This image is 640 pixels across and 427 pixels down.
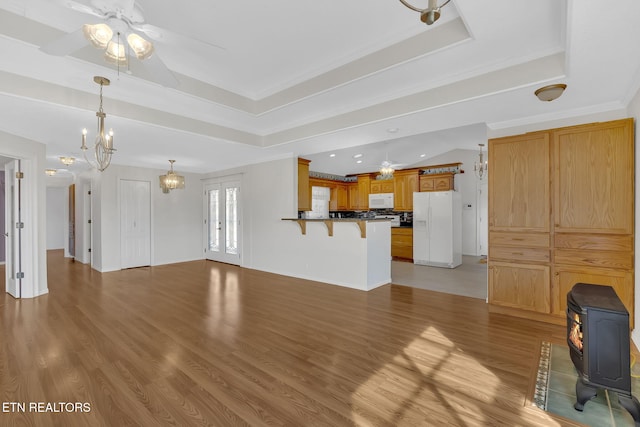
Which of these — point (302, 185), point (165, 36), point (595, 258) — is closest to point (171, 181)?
point (302, 185)

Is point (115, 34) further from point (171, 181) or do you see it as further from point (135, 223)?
point (135, 223)

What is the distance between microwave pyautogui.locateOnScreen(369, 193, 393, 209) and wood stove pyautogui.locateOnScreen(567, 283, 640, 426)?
683 centimetres

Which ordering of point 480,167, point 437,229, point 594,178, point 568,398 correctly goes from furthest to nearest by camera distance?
point 480,167 → point 437,229 → point 594,178 → point 568,398

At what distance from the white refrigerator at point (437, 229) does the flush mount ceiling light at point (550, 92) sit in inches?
175

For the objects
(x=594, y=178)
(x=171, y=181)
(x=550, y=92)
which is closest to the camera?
(x=550, y=92)

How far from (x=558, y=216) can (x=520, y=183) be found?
548 mm

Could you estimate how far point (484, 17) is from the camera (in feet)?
7.41

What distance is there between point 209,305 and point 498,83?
437 centimetres

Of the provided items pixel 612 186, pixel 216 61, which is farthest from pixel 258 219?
pixel 612 186

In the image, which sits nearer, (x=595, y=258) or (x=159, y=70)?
(x=159, y=70)

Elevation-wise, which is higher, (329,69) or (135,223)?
(329,69)

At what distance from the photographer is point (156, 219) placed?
741cm

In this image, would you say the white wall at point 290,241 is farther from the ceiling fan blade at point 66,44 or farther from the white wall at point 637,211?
the ceiling fan blade at point 66,44

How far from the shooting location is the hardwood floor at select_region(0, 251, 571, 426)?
193cm
